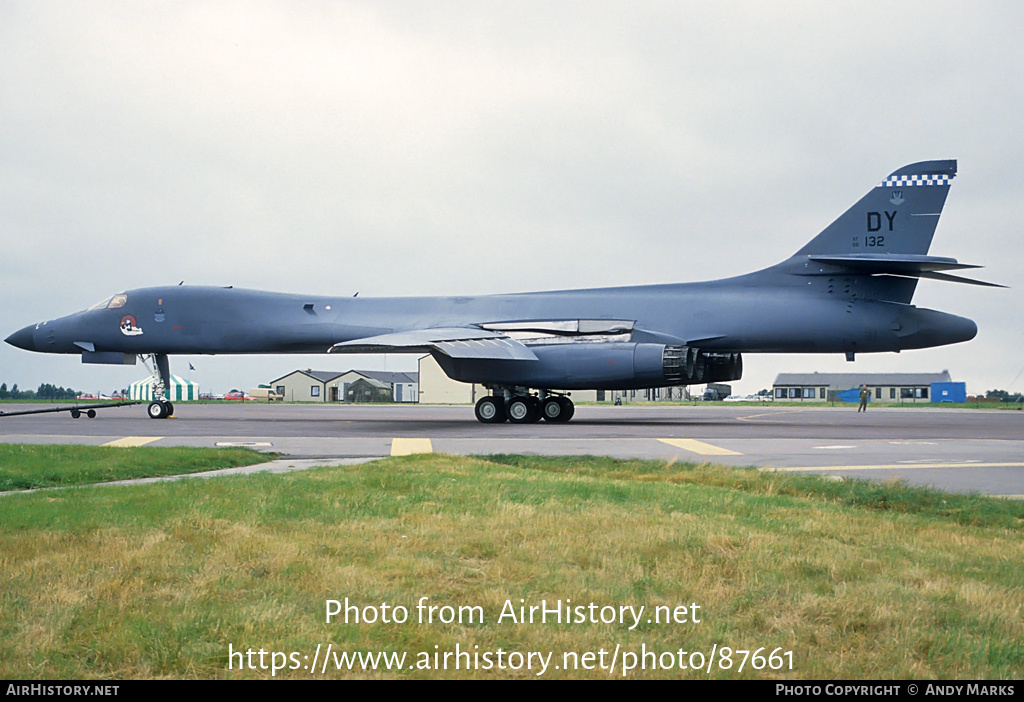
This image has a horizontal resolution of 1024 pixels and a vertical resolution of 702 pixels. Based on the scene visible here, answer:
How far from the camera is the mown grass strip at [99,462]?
28.7ft

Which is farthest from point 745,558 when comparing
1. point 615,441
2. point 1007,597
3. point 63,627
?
point 615,441

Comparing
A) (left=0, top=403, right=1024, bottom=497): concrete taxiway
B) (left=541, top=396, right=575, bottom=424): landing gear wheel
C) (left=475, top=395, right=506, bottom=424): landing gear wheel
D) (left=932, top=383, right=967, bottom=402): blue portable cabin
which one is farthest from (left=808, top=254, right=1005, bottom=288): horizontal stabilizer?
(left=932, top=383, right=967, bottom=402): blue portable cabin

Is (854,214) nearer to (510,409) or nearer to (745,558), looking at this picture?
(510,409)

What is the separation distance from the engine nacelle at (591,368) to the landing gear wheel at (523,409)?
753mm

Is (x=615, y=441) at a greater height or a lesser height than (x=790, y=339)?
lesser

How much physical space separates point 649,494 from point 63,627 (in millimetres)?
4825

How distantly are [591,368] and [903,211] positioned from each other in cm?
846

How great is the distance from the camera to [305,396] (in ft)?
Answer: 246

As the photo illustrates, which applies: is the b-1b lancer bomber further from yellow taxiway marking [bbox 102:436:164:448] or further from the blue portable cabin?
the blue portable cabin

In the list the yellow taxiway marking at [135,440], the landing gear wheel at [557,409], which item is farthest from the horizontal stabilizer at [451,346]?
the yellow taxiway marking at [135,440]

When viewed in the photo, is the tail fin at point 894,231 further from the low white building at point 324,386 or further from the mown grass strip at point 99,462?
the low white building at point 324,386

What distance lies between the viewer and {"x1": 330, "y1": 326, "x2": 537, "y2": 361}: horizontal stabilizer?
19.4m

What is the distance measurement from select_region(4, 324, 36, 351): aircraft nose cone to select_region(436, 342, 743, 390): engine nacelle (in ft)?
45.5

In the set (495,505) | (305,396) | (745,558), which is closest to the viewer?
(745,558)
